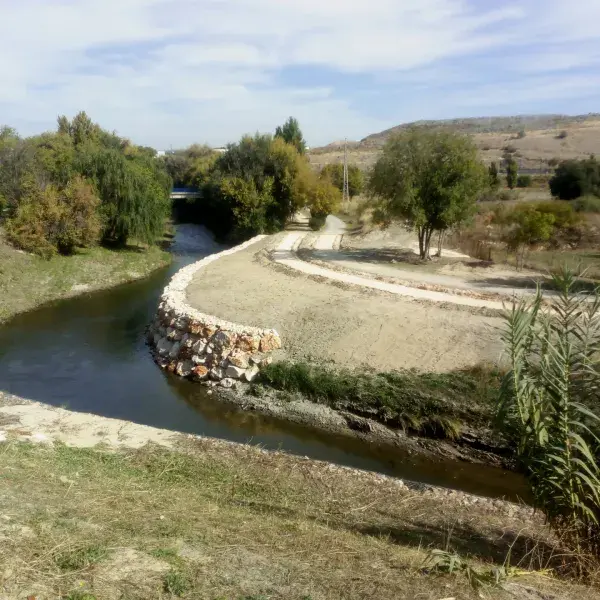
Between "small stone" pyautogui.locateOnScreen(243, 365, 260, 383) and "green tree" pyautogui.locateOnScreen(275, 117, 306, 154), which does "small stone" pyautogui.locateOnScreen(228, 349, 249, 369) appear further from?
"green tree" pyautogui.locateOnScreen(275, 117, 306, 154)

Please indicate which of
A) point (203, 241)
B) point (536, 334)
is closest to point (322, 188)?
point (203, 241)

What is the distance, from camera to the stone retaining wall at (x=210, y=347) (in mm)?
17734

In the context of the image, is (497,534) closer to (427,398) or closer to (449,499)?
(449,499)

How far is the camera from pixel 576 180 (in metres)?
44.7

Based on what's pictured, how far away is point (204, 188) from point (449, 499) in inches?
1539

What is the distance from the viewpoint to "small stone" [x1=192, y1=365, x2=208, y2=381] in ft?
59.8

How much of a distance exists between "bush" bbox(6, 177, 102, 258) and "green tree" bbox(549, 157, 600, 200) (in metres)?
32.2

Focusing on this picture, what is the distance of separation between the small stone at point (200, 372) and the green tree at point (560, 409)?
40.5 feet

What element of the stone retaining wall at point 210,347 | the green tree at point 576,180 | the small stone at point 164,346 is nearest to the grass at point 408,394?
the stone retaining wall at point 210,347

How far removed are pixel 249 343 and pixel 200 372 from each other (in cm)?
173

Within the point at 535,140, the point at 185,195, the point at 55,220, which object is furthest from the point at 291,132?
the point at 535,140

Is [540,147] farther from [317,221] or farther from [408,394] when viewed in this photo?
[408,394]

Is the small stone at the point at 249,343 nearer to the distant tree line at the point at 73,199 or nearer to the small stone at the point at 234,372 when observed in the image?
the small stone at the point at 234,372

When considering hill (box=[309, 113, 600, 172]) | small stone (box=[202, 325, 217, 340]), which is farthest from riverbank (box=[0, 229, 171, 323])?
hill (box=[309, 113, 600, 172])
